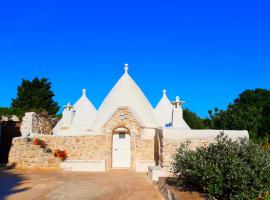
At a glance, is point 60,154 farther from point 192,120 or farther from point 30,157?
point 192,120

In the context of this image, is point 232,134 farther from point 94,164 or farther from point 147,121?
point 94,164

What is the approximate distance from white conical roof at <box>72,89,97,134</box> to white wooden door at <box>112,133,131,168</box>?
3.43 meters

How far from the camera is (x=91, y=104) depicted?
20.7 meters

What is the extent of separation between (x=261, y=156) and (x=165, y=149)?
6.18 metres

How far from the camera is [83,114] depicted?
19.9 metres

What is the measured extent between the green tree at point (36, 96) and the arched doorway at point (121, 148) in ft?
70.6

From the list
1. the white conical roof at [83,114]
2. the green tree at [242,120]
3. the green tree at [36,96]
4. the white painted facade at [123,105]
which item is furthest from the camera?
the green tree at [36,96]

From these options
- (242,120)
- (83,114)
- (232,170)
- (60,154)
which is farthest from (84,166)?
(242,120)

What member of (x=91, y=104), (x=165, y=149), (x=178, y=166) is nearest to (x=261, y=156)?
(x=178, y=166)

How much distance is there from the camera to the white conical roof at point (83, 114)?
19250 millimetres

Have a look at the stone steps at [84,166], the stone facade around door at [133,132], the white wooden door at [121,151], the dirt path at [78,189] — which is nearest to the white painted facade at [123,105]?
the stone facade around door at [133,132]

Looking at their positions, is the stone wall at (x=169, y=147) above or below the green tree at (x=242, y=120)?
below

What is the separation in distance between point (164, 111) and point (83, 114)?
214 inches

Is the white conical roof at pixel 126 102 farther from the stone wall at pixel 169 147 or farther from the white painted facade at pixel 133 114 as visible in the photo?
the stone wall at pixel 169 147
